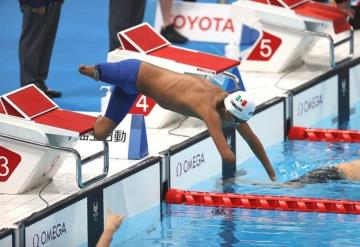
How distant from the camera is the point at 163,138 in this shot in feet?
27.9

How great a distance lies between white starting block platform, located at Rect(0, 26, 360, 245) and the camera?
6876 mm

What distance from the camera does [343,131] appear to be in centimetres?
934

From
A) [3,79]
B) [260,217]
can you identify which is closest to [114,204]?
[260,217]

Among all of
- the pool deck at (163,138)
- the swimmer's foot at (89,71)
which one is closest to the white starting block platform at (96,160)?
the pool deck at (163,138)

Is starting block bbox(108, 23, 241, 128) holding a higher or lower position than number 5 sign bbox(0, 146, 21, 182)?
higher

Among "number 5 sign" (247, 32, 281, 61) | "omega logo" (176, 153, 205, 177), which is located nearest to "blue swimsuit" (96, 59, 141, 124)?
"omega logo" (176, 153, 205, 177)

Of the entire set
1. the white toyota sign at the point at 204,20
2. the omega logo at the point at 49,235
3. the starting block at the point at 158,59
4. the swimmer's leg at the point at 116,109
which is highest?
the white toyota sign at the point at 204,20

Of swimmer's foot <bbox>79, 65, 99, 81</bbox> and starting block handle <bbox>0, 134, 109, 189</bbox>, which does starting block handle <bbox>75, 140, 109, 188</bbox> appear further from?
swimmer's foot <bbox>79, 65, 99, 81</bbox>

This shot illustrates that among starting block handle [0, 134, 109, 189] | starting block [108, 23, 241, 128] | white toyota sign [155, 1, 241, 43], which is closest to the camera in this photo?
starting block handle [0, 134, 109, 189]

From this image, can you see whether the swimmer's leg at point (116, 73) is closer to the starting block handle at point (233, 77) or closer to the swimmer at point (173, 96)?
the swimmer at point (173, 96)

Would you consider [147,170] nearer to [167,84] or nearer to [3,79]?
[167,84]

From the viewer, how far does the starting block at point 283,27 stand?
1016cm

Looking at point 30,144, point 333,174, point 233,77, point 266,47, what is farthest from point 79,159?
point 266,47

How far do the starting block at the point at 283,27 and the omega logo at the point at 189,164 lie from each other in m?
2.05
